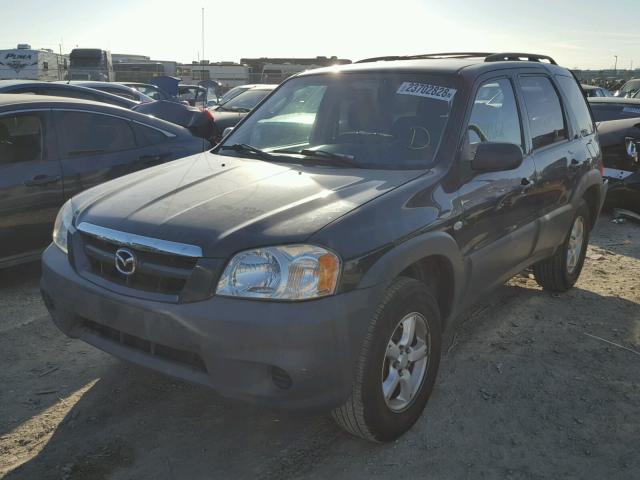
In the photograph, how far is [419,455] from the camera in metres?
2.92

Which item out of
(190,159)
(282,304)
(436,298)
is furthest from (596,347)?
(190,159)

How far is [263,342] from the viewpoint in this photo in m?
2.45

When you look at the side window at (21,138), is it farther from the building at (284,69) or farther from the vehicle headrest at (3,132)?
the building at (284,69)

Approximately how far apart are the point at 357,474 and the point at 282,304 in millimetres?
881

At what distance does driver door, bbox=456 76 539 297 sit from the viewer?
3.44m

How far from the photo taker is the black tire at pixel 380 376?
2.67 meters

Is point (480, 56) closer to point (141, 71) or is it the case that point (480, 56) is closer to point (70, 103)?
point (70, 103)

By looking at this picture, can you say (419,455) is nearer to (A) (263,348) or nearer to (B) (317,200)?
(A) (263,348)

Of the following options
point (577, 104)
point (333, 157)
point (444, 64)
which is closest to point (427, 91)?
point (444, 64)

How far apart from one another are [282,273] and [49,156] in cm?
331

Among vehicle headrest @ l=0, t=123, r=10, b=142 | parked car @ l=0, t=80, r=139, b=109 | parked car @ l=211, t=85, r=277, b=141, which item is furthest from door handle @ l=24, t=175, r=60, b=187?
parked car @ l=211, t=85, r=277, b=141

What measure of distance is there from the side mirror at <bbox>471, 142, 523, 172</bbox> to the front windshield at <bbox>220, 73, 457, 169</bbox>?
9.0 inches

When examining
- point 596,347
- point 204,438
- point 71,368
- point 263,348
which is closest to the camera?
point 263,348

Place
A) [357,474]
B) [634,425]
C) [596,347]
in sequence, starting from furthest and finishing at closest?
[596,347]
[634,425]
[357,474]
